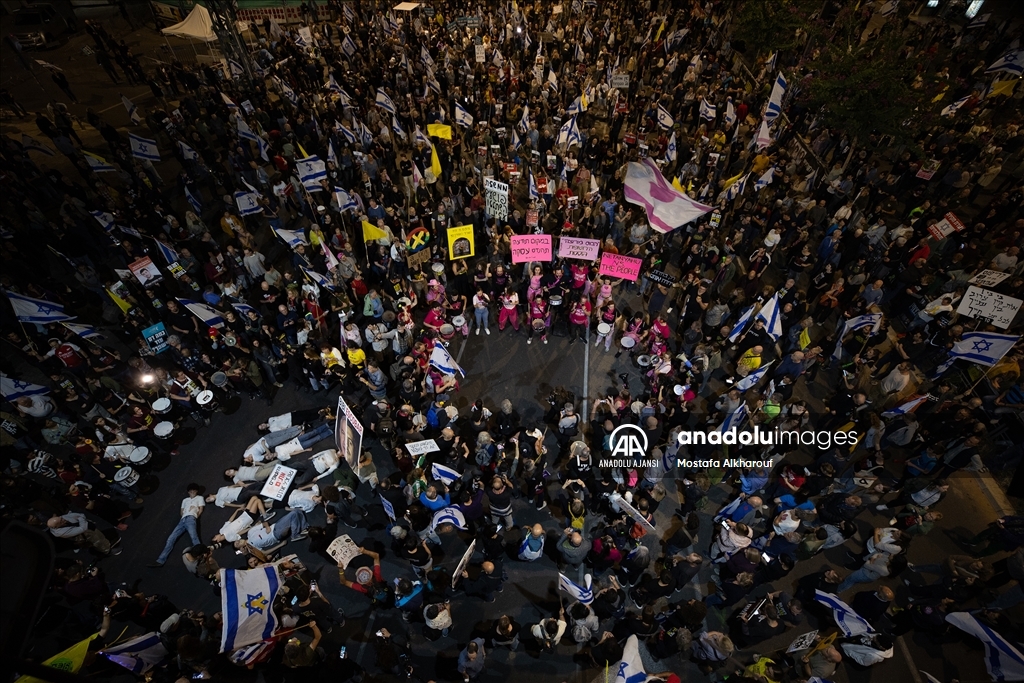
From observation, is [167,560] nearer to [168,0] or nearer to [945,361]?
[945,361]

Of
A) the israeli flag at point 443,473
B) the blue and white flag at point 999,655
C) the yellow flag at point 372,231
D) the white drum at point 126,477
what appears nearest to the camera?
the blue and white flag at point 999,655

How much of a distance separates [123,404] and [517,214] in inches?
471

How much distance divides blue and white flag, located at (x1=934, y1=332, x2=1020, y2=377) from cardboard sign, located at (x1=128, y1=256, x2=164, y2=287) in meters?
20.1

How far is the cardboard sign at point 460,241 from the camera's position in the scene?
1363 centimetres

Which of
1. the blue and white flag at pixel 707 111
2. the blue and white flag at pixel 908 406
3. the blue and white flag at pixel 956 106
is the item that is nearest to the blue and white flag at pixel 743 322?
the blue and white flag at pixel 908 406

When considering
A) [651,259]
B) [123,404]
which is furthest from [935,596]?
[123,404]

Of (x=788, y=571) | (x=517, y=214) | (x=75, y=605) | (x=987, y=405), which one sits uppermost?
(x=517, y=214)

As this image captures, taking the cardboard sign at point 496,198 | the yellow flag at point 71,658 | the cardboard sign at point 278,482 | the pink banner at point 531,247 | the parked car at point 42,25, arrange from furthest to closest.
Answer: the parked car at point 42,25
the cardboard sign at point 496,198
the pink banner at point 531,247
the cardboard sign at point 278,482
the yellow flag at point 71,658

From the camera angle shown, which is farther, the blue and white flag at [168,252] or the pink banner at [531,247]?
the blue and white flag at [168,252]

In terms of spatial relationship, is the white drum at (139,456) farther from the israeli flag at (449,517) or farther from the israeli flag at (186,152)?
the israeli flag at (186,152)

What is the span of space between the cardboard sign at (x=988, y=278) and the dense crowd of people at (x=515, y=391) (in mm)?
101

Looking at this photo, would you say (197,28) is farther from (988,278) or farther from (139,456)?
(988,278)

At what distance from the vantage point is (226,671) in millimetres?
8281

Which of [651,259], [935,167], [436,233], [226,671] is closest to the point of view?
[226,671]
